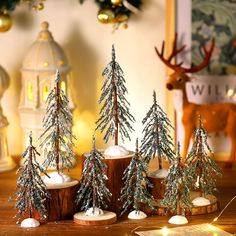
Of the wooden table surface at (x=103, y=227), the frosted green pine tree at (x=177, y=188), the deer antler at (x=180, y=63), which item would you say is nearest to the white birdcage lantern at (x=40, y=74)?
the deer antler at (x=180, y=63)

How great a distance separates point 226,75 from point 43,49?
0.60m

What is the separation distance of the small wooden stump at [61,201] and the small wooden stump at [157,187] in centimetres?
19

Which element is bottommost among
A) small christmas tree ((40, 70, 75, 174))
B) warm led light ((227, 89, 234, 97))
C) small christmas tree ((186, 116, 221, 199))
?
small christmas tree ((186, 116, 221, 199))

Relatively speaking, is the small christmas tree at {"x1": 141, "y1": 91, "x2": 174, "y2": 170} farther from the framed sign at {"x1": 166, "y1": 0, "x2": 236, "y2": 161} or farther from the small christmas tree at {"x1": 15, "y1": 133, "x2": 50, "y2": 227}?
the framed sign at {"x1": 166, "y1": 0, "x2": 236, "y2": 161}

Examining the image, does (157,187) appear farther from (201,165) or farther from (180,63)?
(180,63)

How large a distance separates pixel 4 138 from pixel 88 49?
415 millimetres

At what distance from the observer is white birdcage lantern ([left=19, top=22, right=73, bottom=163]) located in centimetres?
221

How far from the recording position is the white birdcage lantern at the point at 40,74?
7.25ft

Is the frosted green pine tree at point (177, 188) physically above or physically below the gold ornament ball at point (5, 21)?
below

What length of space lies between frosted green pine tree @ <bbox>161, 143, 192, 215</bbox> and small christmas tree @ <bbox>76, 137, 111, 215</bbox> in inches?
5.6

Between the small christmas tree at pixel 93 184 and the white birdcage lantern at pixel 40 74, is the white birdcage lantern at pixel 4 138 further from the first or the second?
the small christmas tree at pixel 93 184

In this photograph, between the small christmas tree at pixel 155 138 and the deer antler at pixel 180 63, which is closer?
the small christmas tree at pixel 155 138

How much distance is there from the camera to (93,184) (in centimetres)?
168

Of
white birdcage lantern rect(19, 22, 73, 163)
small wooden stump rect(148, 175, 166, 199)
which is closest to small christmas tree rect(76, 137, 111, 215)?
small wooden stump rect(148, 175, 166, 199)
